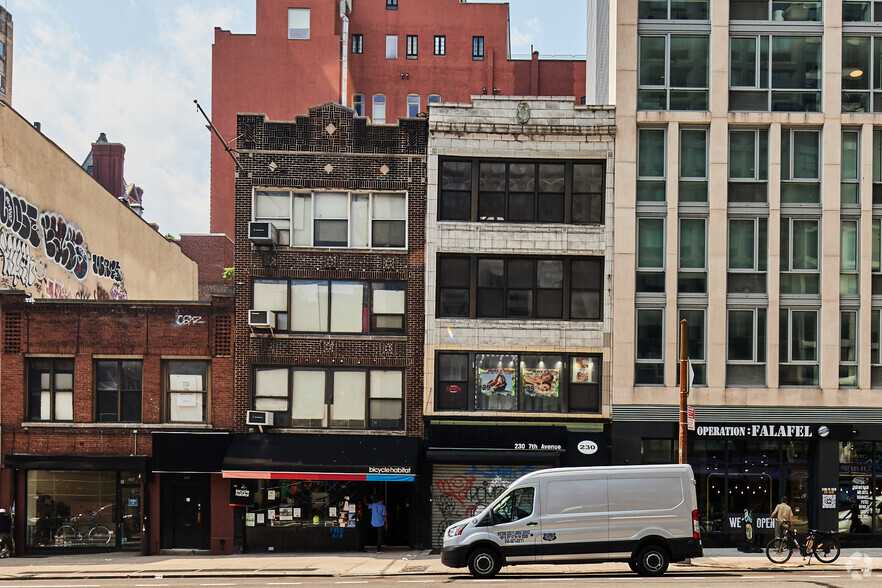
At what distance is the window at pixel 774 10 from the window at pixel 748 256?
6175mm

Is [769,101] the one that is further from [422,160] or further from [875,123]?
[422,160]

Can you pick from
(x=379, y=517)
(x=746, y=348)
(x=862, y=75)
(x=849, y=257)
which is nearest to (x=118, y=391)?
(x=379, y=517)

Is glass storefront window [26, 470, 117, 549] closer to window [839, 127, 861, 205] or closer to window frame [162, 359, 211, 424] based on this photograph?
window frame [162, 359, 211, 424]

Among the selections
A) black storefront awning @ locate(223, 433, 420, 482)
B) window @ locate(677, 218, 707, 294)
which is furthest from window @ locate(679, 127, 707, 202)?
black storefront awning @ locate(223, 433, 420, 482)

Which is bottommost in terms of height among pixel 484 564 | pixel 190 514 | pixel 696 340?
pixel 190 514

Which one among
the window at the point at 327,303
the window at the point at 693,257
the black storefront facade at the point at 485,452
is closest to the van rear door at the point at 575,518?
the black storefront facade at the point at 485,452

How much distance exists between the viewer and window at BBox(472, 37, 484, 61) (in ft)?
178

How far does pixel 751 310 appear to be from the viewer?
1046 inches

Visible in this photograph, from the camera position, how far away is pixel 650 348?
26.6 m

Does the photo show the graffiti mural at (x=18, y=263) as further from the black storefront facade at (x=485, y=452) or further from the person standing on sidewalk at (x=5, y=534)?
the black storefront facade at (x=485, y=452)

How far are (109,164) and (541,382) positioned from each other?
2909cm

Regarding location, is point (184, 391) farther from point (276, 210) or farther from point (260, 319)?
point (276, 210)

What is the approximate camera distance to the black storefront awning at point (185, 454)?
25.7 metres

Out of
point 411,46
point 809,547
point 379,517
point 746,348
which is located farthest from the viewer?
point 411,46
